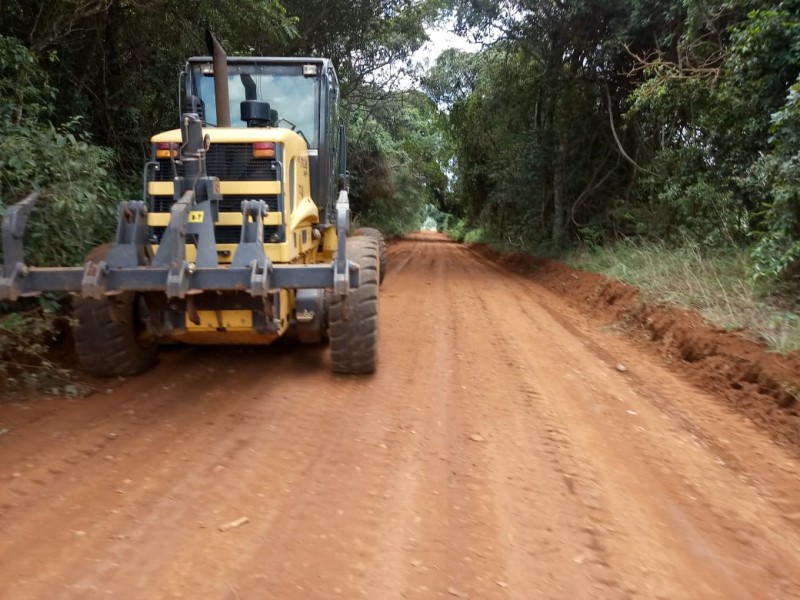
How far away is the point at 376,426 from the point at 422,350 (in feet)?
8.55

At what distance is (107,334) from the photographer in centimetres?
552

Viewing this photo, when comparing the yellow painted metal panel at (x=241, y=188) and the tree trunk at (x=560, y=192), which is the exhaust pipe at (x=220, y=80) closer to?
the yellow painted metal panel at (x=241, y=188)

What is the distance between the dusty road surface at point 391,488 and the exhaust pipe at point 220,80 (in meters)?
2.55

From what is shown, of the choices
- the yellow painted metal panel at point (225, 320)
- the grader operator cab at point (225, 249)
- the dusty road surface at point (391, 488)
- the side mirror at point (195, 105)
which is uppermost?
the side mirror at point (195, 105)

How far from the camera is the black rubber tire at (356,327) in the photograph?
18.7 ft

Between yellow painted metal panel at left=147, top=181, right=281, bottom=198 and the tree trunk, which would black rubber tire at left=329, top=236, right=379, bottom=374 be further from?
the tree trunk

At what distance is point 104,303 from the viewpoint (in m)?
5.42

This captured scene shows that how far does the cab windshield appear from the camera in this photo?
264 inches

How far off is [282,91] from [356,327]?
114 inches

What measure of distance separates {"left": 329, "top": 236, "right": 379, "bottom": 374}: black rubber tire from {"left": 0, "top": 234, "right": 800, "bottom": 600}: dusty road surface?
0.21 m

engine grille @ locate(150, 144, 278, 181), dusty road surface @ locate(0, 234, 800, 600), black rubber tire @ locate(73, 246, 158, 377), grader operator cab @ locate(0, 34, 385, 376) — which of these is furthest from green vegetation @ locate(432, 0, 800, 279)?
black rubber tire @ locate(73, 246, 158, 377)

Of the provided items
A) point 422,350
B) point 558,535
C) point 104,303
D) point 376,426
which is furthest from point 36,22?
point 558,535

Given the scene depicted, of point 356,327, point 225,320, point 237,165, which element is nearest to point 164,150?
point 237,165

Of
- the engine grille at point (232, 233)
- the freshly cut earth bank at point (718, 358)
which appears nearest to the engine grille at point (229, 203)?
the engine grille at point (232, 233)
